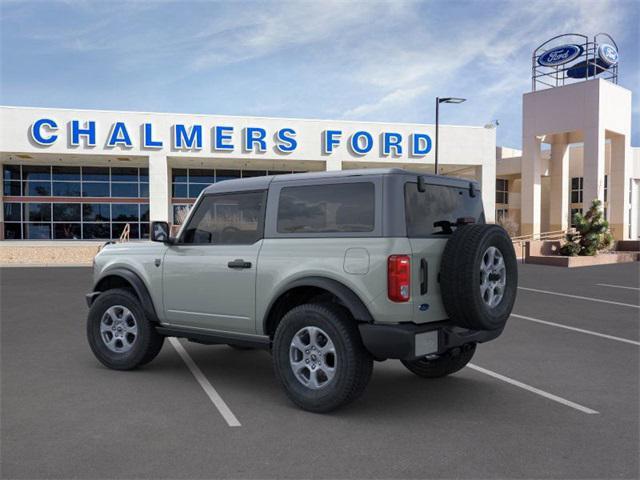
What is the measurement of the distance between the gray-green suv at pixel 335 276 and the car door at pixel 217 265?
0.01 metres

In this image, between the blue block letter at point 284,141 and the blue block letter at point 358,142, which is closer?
the blue block letter at point 284,141

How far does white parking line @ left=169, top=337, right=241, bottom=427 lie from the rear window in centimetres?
208

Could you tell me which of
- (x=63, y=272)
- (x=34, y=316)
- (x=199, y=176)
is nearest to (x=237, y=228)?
(x=34, y=316)

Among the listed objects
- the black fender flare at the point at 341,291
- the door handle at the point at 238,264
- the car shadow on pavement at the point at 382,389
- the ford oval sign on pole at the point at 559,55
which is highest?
the ford oval sign on pole at the point at 559,55

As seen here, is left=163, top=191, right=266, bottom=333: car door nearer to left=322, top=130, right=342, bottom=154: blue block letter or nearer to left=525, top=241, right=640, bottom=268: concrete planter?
left=525, top=241, right=640, bottom=268: concrete planter

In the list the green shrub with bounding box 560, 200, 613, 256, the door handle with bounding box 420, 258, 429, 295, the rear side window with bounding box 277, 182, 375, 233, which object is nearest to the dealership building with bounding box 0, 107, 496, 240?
the green shrub with bounding box 560, 200, 613, 256

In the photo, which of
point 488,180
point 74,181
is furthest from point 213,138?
point 488,180

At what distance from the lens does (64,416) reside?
4727 mm

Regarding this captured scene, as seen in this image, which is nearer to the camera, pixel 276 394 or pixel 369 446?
pixel 369 446

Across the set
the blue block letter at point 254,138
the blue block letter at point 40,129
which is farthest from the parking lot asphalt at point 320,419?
the blue block letter at point 40,129

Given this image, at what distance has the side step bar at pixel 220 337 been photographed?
209 inches

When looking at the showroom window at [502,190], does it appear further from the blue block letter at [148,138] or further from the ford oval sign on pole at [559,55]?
the blue block letter at [148,138]

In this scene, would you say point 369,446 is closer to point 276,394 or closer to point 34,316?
point 276,394

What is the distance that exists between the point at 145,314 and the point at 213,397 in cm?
139
